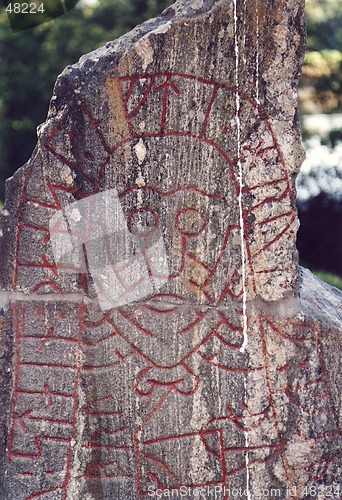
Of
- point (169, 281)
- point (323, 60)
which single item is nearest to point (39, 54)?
point (323, 60)

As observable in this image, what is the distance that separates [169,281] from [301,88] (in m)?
3.20

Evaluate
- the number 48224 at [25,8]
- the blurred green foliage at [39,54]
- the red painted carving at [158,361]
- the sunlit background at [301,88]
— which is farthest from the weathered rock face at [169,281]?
the blurred green foliage at [39,54]

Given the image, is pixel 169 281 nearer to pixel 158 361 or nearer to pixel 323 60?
pixel 158 361

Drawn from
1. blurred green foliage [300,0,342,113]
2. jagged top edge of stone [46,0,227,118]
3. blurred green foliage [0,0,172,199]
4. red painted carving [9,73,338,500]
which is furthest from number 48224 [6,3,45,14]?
red painted carving [9,73,338,500]

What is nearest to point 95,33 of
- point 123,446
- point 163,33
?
point 163,33

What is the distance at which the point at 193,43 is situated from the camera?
239cm

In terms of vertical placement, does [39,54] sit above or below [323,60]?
above

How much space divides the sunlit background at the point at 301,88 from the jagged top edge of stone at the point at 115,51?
2699 millimetres

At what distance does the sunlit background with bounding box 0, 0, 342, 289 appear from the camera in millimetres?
5238

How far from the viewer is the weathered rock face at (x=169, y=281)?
2.42 meters

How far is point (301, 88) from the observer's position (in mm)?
5367

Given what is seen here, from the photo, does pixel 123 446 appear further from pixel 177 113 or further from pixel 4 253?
pixel 177 113

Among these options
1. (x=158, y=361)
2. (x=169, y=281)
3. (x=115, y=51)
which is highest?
(x=115, y=51)

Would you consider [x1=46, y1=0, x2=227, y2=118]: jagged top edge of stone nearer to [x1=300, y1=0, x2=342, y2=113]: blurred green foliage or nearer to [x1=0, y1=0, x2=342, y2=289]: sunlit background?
[x1=0, y1=0, x2=342, y2=289]: sunlit background
